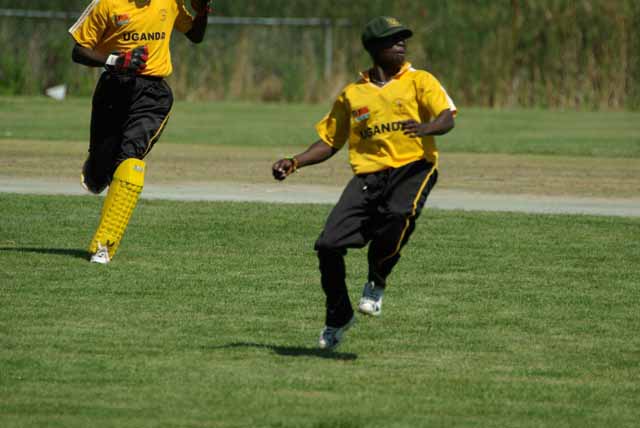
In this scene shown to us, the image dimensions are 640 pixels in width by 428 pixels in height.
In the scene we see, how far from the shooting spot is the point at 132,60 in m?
11.1

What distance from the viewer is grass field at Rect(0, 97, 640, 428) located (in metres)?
6.66

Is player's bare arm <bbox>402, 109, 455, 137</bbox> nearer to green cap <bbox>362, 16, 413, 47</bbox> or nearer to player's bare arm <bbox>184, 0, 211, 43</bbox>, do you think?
green cap <bbox>362, 16, 413, 47</bbox>

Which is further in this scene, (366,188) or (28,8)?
(28,8)

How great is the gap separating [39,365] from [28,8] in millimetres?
28399

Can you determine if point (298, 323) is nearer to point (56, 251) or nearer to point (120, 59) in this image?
point (120, 59)

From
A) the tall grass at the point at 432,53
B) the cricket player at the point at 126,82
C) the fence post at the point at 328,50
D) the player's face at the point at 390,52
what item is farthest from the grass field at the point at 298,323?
the fence post at the point at 328,50

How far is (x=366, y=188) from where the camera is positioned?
309 inches

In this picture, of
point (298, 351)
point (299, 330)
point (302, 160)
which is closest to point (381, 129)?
point (302, 160)

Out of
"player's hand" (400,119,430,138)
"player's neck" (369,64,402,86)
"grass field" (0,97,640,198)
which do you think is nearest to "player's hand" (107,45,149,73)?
"player's neck" (369,64,402,86)

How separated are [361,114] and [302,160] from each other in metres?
0.41

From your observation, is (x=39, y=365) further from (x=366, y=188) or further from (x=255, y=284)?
(x=255, y=284)

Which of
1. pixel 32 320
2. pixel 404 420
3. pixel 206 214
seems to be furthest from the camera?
pixel 206 214

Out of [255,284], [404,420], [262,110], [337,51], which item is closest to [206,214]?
[255,284]

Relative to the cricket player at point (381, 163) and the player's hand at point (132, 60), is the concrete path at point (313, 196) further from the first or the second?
the cricket player at point (381, 163)
